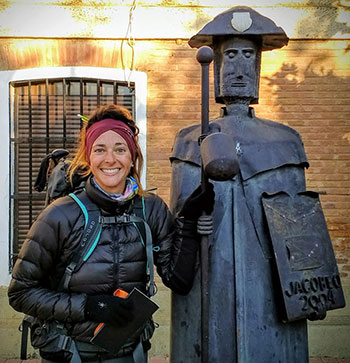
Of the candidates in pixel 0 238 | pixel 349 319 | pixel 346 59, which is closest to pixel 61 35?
pixel 0 238

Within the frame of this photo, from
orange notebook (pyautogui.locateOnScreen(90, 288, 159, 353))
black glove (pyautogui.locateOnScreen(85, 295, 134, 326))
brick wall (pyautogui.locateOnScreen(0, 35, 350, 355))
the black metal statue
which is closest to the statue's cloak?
the black metal statue

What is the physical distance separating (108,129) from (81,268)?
2.10ft

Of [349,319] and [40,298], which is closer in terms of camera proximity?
[40,298]

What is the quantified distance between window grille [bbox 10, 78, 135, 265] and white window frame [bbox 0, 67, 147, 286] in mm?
91

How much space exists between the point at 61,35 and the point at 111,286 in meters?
3.67

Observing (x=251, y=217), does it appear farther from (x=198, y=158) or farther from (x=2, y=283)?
(x=2, y=283)

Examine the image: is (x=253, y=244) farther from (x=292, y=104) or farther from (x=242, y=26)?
(x=292, y=104)

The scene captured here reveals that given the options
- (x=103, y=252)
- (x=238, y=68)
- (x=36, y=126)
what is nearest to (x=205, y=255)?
(x=103, y=252)

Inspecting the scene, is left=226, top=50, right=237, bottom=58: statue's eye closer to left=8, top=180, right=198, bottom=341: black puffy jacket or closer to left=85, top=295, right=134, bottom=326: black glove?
left=8, top=180, right=198, bottom=341: black puffy jacket

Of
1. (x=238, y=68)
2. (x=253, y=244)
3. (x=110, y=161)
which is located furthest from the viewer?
(x=238, y=68)

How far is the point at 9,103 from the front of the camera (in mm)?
5383

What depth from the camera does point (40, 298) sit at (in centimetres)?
223

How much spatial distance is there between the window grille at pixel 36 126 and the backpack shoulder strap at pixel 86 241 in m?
3.25

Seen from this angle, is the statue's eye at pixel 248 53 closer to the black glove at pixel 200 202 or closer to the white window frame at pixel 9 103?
the black glove at pixel 200 202
